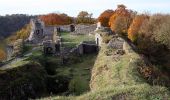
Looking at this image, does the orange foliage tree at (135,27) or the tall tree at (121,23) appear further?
the tall tree at (121,23)

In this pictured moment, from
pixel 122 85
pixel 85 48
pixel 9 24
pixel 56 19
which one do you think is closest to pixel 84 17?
pixel 56 19

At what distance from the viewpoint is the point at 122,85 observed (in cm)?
2525

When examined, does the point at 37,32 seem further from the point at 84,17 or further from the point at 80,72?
the point at 84,17

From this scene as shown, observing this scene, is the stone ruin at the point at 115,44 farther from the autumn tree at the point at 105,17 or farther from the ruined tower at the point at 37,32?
the autumn tree at the point at 105,17

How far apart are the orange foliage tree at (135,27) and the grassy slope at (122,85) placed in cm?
3276

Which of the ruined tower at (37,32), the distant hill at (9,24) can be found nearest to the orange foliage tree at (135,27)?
the ruined tower at (37,32)

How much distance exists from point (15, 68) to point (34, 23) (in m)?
37.9

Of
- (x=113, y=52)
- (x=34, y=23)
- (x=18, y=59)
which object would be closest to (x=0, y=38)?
(x=34, y=23)

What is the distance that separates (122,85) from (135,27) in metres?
49.2

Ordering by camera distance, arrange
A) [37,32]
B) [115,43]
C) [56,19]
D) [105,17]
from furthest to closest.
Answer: [56,19] → [105,17] → [37,32] → [115,43]

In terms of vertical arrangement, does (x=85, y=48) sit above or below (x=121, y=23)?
below

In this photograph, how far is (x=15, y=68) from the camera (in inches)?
1534

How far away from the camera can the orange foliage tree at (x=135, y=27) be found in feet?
236

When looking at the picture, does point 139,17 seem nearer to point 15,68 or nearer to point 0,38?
point 15,68
